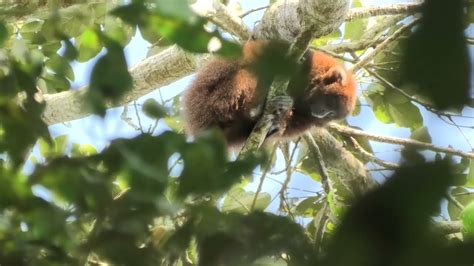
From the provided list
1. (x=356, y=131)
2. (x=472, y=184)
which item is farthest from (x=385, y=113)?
(x=472, y=184)

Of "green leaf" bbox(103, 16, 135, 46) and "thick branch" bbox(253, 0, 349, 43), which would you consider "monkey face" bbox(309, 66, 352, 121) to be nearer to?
"thick branch" bbox(253, 0, 349, 43)

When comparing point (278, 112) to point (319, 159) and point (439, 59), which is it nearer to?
point (319, 159)

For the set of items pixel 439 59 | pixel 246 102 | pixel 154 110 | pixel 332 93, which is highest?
pixel 439 59

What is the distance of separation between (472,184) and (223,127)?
1.05 metres

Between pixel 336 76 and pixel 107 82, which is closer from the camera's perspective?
pixel 107 82

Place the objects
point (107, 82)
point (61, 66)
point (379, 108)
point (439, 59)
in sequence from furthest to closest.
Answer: point (379, 108)
point (61, 66)
point (107, 82)
point (439, 59)

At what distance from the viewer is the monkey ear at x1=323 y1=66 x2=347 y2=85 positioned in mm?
3238

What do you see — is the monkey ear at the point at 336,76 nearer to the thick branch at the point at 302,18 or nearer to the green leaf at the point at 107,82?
the thick branch at the point at 302,18

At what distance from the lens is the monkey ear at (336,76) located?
10.6 ft

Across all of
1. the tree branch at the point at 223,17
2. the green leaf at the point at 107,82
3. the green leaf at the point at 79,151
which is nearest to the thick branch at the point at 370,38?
the tree branch at the point at 223,17

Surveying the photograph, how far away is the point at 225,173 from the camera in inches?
21.6

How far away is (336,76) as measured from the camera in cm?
328

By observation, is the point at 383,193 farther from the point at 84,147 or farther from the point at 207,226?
the point at 84,147

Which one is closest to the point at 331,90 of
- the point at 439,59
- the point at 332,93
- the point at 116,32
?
the point at 332,93
